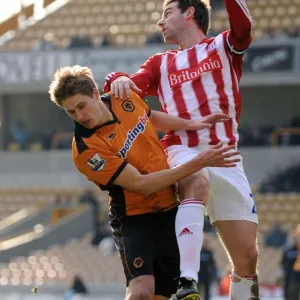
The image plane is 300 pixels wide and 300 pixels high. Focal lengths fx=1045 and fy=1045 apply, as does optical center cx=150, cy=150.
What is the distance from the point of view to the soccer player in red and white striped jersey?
6.62 metres

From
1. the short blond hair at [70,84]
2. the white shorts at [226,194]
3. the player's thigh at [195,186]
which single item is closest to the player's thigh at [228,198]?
the white shorts at [226,194]

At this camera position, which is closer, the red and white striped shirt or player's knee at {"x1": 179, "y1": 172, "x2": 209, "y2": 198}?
player's knee at {"x1": 179, "y1": 172, "x2": 209, "y2": 198}

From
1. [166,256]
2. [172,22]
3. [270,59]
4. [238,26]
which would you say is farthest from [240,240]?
[270,59]

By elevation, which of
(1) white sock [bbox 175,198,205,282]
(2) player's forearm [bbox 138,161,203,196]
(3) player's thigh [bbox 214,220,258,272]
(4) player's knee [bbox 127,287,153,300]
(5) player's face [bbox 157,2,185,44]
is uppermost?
(5) player's face [bbox 157,2,185,44]

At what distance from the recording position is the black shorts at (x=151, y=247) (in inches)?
245

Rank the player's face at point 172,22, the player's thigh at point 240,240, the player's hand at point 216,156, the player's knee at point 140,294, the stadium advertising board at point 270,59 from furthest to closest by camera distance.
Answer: the stadium advertising board at point 270,59, the player's face at point 172,22, the player's thigh at point 240,240, the player's knee at point 140,294, the player's hand at point 216,156

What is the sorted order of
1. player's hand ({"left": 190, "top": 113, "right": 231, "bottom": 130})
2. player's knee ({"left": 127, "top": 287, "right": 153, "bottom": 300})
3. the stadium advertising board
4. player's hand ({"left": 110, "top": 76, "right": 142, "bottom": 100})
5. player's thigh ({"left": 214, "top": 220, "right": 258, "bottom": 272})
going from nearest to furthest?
player's knee ({"left": 127, "top": 287, "right": 153, "bottom": 300}), player's hand ({"left": 110, "top": 76, "right": 142, "bottom": 100}), player's hand ({"left": 190, "top": 113, "right": 231, "bottom": 130}), player's thigh ({"left": 214, "top": 220, "right": 258, "bottom": 272}), the stadium advertising board

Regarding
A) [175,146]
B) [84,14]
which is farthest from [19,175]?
[175,146]

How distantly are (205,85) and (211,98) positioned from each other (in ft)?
0.32

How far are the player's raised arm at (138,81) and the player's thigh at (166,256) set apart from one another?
798 millimetres

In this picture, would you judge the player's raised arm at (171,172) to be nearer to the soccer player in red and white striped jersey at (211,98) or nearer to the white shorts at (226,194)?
the soccer player in red and white striped jersey at (211,98)

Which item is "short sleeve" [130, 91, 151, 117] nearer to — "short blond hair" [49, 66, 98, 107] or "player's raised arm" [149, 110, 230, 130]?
"player's raised arm" [149, 110, 230, 130]

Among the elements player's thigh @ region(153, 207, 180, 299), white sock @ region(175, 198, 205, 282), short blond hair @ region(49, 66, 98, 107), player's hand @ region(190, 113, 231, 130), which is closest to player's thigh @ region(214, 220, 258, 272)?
player's thigh @ region(153, 207, 180, 299)

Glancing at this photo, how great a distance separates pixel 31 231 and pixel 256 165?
5185 millimetres
